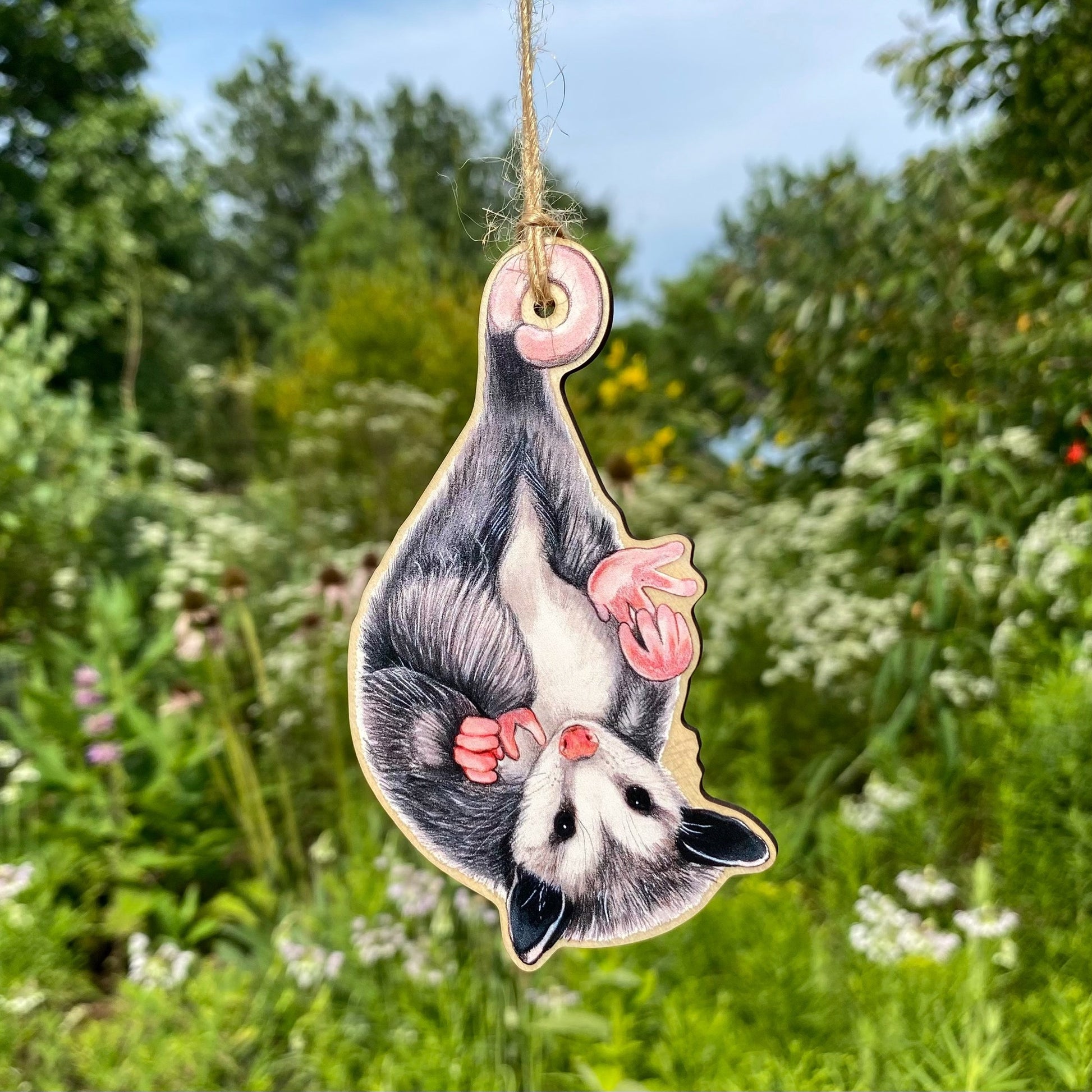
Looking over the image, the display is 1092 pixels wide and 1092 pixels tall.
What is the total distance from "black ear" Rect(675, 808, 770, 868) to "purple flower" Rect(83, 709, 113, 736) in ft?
4.70

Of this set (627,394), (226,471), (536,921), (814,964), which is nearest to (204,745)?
(814,964)

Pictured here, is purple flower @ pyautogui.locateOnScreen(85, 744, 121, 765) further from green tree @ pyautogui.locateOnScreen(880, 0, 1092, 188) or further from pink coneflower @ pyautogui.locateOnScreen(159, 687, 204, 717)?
green tree @ pyautogui.locateOnScreen(880, 0, 1092, 188)

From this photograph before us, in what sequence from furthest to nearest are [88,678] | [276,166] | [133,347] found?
[276,166]
[133,347]
[88,678]

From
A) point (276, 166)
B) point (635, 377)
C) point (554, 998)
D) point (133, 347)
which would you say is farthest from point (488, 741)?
point (276, 166)

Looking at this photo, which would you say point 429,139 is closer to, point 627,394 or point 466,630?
point 627,394

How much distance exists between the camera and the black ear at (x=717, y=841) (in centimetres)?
55

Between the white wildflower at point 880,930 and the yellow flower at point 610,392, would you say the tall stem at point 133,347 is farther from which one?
the white wildflower at point 880,930

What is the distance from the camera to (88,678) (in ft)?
5.62

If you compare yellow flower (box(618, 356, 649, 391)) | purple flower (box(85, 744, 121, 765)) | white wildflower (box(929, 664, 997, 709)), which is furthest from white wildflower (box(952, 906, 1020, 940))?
yellow flower (box(618, 356, 649, 391))

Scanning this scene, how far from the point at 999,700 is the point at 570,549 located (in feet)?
4.00

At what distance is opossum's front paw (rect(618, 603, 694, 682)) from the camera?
54 cm

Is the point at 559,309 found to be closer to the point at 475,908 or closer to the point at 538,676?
the point at 538,676

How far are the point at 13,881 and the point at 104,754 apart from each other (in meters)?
0.31

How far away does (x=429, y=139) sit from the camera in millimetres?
11641
